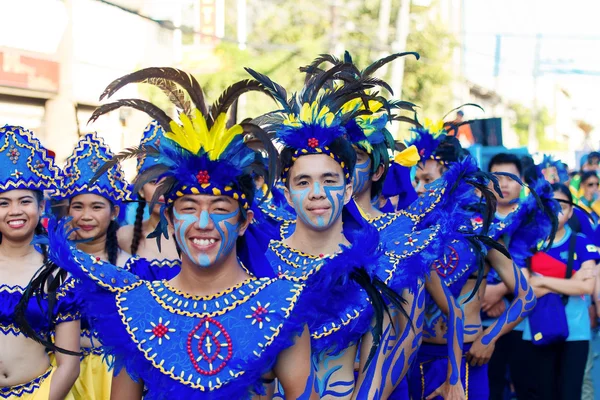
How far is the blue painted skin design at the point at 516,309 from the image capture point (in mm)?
6262

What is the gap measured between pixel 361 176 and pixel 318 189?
98cm

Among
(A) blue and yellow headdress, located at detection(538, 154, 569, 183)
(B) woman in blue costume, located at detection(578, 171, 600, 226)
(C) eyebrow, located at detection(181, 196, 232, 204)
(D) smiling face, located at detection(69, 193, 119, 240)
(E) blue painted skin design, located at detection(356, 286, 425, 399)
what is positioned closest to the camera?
(C) eyebrow, located at detection(181, 196, 232, 204)

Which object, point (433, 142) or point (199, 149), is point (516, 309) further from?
point (199, 149)

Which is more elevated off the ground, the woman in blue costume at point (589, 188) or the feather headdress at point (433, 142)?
the feather headdress at point (433, 142)

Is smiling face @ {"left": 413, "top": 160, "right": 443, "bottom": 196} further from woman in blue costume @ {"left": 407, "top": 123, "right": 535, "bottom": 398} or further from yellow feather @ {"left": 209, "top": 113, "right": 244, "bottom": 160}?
yellow feather @ {"left": 209, "top": 113, "right": 244, "bottom": 160}

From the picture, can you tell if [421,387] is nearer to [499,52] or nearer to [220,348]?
[220,348]

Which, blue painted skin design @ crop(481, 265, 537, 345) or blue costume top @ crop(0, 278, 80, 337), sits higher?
blue costume top @ crop(0, 278, 80, 337)

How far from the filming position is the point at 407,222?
5.39 meters

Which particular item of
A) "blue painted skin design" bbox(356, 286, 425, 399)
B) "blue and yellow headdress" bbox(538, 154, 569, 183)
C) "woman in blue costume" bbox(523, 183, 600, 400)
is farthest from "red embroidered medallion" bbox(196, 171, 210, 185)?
"blue and yellow headdress" bbox(538, 154, 569, 183)

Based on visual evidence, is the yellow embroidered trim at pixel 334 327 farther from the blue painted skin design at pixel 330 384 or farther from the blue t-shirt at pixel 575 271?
the blue t-shirt at pixel 575 271

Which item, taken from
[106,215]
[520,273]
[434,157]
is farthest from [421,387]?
[106,215]

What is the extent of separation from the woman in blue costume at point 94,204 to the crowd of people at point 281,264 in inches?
0.5

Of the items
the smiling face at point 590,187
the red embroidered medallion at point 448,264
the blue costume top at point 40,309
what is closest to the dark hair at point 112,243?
the blue costume top at point 40,309

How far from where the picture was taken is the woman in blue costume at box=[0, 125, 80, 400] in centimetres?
446
